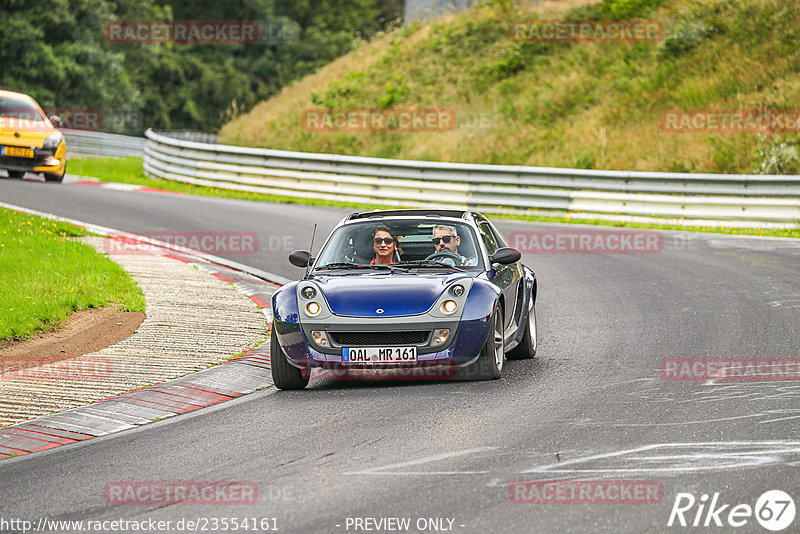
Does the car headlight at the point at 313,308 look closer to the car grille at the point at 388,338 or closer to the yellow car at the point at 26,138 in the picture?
the car grille at the point at 388,338

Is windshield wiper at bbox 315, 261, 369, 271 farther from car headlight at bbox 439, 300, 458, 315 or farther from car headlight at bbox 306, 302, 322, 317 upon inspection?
car headlight at bbox 439, 300, 458, 315

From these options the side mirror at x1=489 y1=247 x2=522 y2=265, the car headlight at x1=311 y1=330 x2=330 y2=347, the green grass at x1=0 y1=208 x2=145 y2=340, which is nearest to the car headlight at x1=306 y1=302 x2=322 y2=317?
the car headlight at x1=311 y1=330 x2=330 y2=347

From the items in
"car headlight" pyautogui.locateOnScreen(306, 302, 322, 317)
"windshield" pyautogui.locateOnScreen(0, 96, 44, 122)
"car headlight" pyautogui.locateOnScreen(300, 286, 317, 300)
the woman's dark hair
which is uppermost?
"windshield" pyautogui.locateOnScreen(0, 96, 44, 122)

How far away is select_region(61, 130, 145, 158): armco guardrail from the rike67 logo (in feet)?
118

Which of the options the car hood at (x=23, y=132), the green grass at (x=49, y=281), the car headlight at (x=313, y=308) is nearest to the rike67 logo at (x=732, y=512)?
the car headlight at (x=313, y=308)

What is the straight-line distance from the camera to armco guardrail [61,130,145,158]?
3916 centimetres

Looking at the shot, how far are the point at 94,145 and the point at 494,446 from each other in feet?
116

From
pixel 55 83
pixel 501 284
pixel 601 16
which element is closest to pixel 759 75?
pixel 601 16

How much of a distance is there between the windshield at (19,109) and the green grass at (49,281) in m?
9.06

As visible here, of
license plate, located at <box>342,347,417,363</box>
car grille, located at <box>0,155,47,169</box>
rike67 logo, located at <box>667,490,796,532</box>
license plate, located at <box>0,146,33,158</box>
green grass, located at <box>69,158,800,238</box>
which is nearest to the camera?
rike67 logo, located at <box>667,490,796,532</box>

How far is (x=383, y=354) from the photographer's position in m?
8.40

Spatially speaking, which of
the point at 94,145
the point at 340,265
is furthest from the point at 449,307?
the point at 94,145

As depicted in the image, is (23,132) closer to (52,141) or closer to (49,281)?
(52,141)

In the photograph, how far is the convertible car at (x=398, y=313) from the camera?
8453mm
